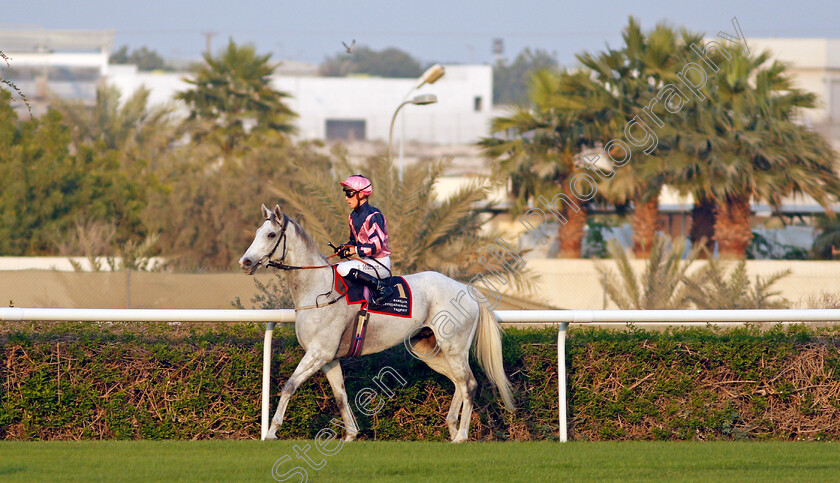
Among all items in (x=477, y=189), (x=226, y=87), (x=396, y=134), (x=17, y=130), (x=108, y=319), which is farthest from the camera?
(x=396, y=134)

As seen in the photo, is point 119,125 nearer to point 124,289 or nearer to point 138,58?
point 124,289

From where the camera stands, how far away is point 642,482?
16.9ft

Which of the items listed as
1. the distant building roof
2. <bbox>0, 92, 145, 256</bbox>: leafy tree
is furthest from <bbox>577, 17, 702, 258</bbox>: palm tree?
the distant building roof

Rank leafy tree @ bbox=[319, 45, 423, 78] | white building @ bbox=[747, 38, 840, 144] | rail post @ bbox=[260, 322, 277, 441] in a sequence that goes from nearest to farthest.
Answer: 1. rail post @ bbox=[260, 322, 277, 441]
2. white building @ bbox=[747, 38, 840, 144]
3. leafy tree @ bbox=[319, 45, 423, 78]

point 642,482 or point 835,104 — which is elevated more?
point 835,104

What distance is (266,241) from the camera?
6387mm

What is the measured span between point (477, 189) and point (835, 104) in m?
44.7

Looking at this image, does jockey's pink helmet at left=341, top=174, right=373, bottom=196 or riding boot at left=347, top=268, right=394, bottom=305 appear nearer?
riding boot at left=347, top=268, right=394, bottom=305

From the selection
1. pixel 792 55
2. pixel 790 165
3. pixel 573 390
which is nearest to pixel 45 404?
pixel 573 390

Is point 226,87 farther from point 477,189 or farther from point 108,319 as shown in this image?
point 108,319

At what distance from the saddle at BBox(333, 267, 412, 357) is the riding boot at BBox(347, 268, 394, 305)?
26mm

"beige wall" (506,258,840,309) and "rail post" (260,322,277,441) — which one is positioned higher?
"rail post" (260,322,277,441)

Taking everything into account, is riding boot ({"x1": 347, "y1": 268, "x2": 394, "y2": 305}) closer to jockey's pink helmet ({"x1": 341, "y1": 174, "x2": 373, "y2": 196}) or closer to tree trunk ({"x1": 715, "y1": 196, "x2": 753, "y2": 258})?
jockey's pink helmet ({"x1": 341, "y1": 174, "x2": 373, "y2": 196})

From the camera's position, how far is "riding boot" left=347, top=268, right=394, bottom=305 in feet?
21.4
